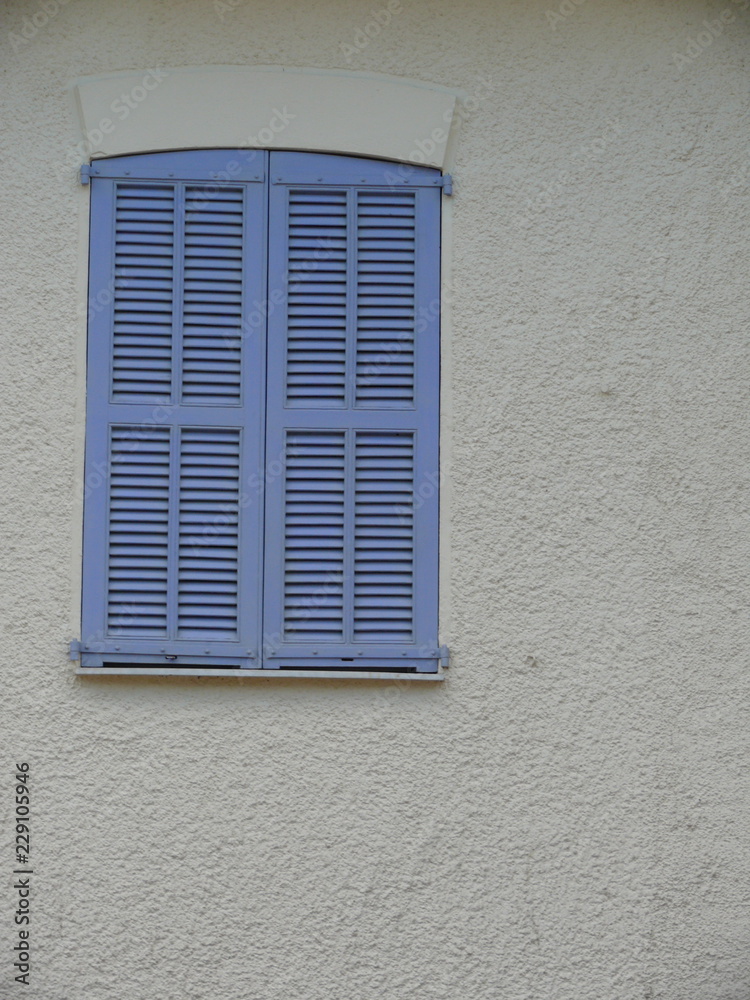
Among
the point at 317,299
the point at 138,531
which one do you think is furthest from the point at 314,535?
the point at 317,299

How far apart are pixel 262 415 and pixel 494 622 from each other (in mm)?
1162

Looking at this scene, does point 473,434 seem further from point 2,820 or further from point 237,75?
point 2,820

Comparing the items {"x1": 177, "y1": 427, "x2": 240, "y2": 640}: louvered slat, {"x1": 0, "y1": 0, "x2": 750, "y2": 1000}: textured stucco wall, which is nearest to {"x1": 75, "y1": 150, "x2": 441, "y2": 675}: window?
{"x1": 177, "y1": 427, "x2": 240, "y2": 640}: louvered slat

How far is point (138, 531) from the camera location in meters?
4.29

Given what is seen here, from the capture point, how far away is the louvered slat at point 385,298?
437 centimetres

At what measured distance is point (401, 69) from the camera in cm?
445

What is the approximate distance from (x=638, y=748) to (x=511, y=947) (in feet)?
2.80

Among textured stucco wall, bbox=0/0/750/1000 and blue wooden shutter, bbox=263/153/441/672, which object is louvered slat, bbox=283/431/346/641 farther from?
textured stucco wall, bbox=0/0/750/1000

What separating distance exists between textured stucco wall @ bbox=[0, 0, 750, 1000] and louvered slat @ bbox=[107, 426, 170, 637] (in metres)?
0.16

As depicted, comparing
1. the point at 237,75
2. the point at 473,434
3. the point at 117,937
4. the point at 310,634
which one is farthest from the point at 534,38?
the point at 117,937

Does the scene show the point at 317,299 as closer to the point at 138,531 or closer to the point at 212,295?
the point at 212,295

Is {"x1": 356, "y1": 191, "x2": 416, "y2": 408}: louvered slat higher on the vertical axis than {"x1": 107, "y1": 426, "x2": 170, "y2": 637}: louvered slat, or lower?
higher

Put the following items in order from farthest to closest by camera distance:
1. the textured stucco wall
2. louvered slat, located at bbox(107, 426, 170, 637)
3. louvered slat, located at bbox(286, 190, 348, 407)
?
1. louvered slat, located at bbox(286, 190, 348, 407)
2. louvered slat, located at bbox(107, 426, 170, 637)
3. the textured stucco wall

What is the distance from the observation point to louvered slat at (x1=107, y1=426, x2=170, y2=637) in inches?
167
